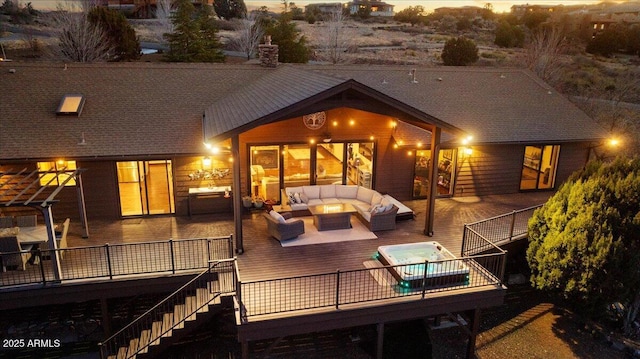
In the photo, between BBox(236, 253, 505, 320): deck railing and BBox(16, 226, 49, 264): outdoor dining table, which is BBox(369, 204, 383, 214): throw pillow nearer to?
BBox(236, 253, 505, 320): deck railing

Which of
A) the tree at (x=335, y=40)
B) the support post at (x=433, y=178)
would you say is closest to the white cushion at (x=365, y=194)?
the support post at (x=433, y=178)

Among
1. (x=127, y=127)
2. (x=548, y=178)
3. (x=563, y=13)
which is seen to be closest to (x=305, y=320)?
(x=127, y=127)

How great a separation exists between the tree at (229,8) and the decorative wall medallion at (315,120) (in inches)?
2302

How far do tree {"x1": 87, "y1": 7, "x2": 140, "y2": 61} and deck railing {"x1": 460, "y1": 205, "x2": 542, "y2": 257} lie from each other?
102ft

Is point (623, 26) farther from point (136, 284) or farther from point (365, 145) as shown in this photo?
point (136, 284)

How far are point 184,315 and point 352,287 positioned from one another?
13.0 ft

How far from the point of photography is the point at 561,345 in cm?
1163

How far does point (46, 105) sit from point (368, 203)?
441 inches

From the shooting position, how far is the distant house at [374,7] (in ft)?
288

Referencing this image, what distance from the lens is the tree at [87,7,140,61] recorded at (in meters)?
34.0

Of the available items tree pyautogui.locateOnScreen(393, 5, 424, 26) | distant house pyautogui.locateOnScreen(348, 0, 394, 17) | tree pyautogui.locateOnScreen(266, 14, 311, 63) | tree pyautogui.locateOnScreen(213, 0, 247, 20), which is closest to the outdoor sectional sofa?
tree pyautogui.locateOnScreen(266, 14, 311, 63)

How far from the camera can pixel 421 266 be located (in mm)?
10594

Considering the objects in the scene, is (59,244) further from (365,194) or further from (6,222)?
(365,194)

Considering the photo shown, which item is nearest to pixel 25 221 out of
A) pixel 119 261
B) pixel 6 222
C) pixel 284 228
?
pixel 6 222
